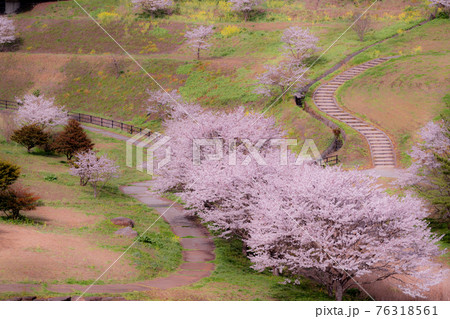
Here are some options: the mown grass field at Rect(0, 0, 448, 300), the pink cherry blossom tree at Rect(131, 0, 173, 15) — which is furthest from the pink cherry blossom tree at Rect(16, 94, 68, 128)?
the pink cherry blossom tree at Rect(131, 0, 173, 15)

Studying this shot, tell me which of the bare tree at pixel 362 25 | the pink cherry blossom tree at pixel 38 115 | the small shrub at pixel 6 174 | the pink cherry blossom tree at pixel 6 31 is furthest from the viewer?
the pink cherry blossom tree at pixel 6 31

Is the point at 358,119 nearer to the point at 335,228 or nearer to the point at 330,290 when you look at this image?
the point at 330,290

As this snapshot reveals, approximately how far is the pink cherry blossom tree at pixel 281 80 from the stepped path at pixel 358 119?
2.27 metres

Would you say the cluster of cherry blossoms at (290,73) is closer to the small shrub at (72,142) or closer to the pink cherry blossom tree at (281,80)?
the pink cherry blossom tree at (281,80)

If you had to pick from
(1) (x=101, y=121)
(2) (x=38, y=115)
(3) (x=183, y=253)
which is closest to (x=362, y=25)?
(1) (x=101, y=121)

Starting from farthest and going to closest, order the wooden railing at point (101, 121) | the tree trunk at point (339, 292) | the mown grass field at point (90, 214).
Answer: the wooden railing at point (101, 121), the mown grass field at point (90, 214), the tree trunk at point (339, 292)

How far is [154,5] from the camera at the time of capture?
Answer: 292 feet

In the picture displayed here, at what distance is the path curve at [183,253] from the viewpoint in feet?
65.0

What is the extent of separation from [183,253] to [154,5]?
6799 centimetres

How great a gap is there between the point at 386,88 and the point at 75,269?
4003 cm

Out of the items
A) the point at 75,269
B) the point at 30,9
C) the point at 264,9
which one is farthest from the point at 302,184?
the point at 30,9

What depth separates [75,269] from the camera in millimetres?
21812

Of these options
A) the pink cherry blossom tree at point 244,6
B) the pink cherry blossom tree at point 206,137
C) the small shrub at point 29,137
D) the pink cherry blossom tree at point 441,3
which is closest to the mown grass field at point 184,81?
the small shrub at point 29,137

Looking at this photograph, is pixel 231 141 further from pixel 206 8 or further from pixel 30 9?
pixel 30 9
